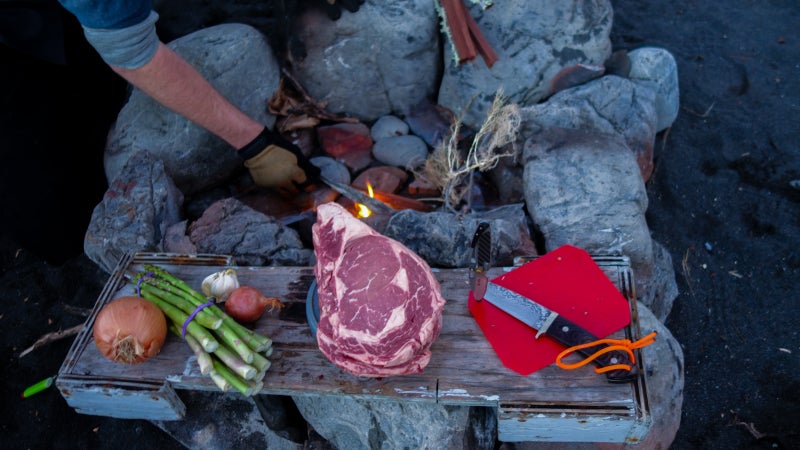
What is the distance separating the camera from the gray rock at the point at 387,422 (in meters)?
3.00

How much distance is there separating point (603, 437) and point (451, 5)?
11.8 ft

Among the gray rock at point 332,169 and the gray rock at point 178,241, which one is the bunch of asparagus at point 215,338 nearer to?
the gray rock at point 178,241

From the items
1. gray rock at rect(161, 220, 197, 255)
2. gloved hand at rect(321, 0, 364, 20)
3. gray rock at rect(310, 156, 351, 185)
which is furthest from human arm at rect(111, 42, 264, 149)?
gloved hand at rect(321, 0, 364, 20)

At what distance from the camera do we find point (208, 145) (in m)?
4.50

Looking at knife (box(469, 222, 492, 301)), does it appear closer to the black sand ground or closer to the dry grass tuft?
the dry grass tuft

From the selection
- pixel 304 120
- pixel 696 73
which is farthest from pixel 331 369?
pixel 696 73

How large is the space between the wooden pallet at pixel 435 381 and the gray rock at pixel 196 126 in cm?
151

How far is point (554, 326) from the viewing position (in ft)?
9.00

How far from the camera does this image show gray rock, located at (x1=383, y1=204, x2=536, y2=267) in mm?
3414

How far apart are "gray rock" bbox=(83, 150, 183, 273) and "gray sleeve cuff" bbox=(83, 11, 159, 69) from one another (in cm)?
75

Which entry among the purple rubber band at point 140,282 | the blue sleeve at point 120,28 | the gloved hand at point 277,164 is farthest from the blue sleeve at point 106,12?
the purple rubber band at point 140,282

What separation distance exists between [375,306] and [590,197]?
2.13m

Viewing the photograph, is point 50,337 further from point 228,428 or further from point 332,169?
point 332,169

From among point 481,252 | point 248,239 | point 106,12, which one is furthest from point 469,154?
point 106,12
